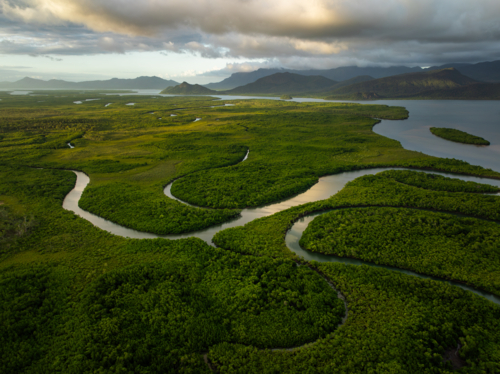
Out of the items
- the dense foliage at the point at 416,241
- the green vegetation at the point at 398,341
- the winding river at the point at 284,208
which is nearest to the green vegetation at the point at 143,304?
the green vegetation at the point at 398,341

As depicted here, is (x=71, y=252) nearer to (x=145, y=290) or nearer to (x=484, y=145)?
(x=145, y=290)

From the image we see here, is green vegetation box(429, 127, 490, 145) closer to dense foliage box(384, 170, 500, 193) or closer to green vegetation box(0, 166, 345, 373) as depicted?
dense foliage box(384, 170, 500, 193)

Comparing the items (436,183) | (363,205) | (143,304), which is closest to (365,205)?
(363,205)

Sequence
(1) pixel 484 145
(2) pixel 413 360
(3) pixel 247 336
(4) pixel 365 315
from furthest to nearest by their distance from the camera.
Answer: (1) pixel 484 145 < (4) pixel 365 315 < (3) pixel 247 336 < (2) pixel 413 360

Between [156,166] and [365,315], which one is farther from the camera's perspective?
[156,166]

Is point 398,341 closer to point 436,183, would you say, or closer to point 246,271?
point 246,271

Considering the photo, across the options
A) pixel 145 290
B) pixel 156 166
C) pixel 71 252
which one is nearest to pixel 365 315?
pixel 145 290
